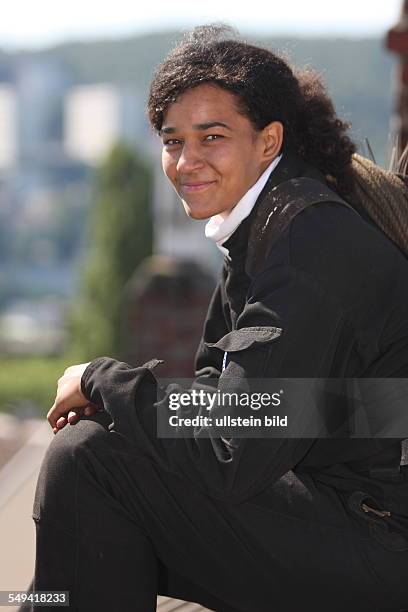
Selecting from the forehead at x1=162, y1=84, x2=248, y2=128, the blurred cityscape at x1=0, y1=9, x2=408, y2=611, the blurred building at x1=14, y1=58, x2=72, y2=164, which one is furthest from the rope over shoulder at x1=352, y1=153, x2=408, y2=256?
the blurred building at x1=14, y1=58, x2=72, y2=164

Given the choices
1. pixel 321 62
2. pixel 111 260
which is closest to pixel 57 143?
pixel 321 62

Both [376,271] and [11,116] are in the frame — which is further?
[11,116]

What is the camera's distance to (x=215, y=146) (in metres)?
1.92

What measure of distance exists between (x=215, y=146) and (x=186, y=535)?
2.54ft

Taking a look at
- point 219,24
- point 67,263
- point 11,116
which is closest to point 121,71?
point 11,116

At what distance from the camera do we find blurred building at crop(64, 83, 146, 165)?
88.9 metres

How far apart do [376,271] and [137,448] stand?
0.55m

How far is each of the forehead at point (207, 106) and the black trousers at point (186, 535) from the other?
652 millimetres

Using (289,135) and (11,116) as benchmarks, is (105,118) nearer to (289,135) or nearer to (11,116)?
(11,116)

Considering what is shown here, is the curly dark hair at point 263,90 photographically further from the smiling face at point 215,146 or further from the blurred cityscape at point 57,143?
the blurred cityscape at point 57,143

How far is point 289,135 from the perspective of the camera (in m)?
1.99

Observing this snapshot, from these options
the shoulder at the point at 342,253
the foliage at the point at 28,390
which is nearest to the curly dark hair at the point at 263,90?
the shoulder at the point at 342,253

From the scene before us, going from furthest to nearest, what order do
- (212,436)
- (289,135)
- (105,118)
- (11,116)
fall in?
(11,116) → (105,118) → (289,135) → (212,436)

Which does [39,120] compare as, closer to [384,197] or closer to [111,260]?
[111,260]
